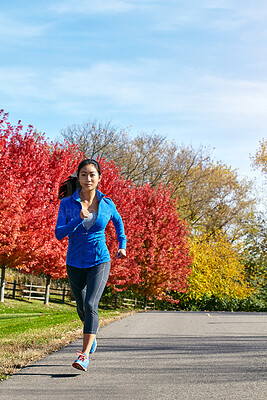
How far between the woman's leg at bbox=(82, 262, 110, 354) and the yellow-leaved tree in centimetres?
2899

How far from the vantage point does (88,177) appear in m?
5.66

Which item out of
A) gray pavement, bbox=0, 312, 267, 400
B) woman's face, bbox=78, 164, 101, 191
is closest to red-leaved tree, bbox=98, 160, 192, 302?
gray pavement, bbox=0, 312, 267, 400

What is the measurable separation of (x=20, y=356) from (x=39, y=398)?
6.51ft

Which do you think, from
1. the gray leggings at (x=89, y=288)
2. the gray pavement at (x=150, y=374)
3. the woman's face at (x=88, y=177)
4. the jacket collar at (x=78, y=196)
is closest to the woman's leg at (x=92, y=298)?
the gray leggings at (x=89, y=288)

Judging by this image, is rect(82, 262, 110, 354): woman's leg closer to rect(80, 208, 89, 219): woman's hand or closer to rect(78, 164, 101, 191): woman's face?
rect(80, 208, 89, 219): woman's hand

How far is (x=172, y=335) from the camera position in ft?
32.3

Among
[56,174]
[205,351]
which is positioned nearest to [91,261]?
[205,351]

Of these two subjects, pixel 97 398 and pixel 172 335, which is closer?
pixel 97 398

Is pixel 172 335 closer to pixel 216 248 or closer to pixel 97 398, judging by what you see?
pixel 97 398

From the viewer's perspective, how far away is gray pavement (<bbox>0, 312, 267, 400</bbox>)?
4.59 meters

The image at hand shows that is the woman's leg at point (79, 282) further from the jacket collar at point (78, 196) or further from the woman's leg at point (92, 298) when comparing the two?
the jacket collar at point (78, 196)

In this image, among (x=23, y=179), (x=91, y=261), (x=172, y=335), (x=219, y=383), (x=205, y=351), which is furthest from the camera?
(x=23, y=179)

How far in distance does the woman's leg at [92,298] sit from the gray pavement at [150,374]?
39 cm

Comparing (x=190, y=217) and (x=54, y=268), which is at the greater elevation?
(x=190, y=217)
